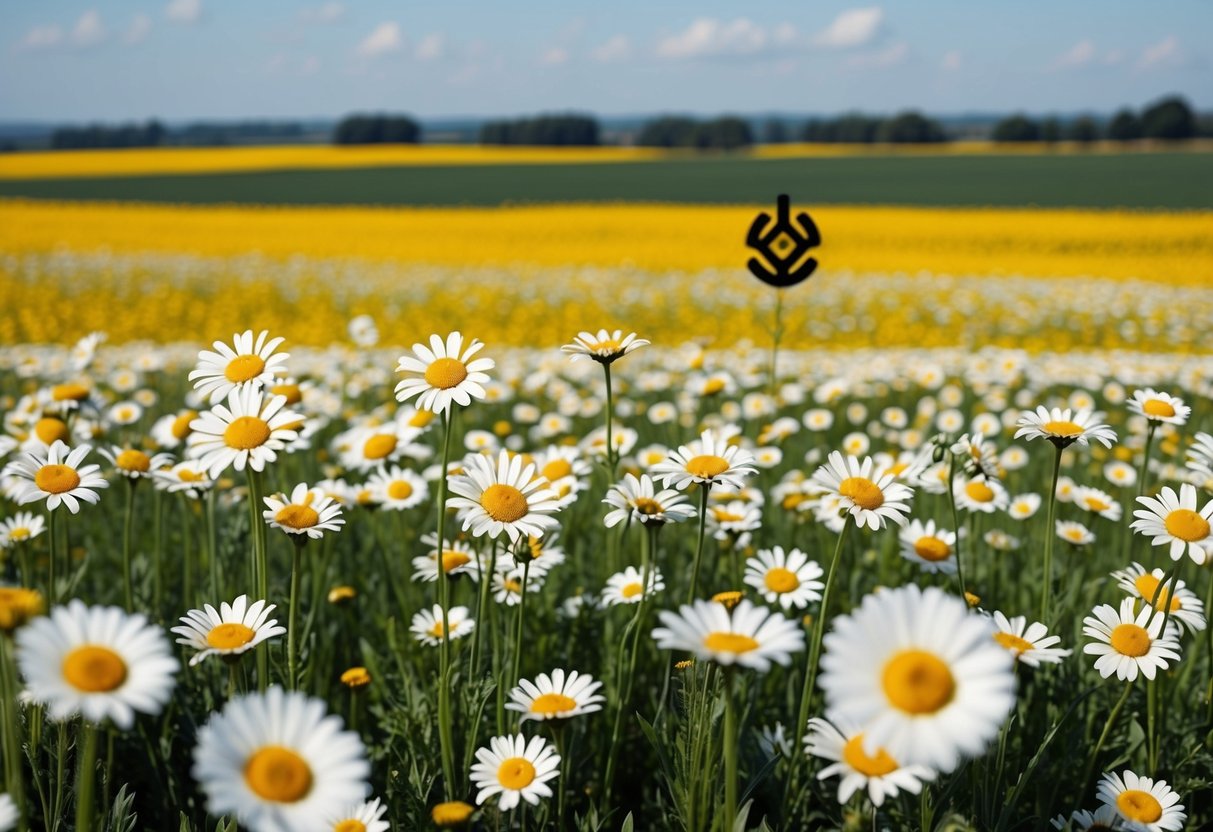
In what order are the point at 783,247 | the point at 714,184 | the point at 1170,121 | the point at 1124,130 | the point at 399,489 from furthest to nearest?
the point at 1124,130
the point at 1170,121
the point at 714,184
the point at 783,247
the point at 399,489

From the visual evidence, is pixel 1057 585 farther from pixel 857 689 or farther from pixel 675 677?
pixel 857 689

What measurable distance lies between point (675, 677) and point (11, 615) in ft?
4.28

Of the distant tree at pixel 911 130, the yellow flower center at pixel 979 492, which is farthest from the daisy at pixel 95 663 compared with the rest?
the distant tree at pixel 911 130

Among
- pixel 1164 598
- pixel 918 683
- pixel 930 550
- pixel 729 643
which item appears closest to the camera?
pixel 918 683

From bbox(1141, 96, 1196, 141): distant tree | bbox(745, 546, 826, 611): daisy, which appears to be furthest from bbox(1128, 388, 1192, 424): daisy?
bbox(1141, 96, 1196, 141): distant tree

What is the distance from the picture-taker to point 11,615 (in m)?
1.03

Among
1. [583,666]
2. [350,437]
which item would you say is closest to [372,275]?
[350,437]

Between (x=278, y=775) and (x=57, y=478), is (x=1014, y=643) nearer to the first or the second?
(x=278, y=775)

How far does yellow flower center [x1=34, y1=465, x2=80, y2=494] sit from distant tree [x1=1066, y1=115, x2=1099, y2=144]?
68830mm

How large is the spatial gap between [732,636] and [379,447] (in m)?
1.44

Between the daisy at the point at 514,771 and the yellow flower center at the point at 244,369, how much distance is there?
0.74 meters

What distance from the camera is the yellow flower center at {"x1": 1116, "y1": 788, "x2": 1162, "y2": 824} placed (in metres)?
1.50

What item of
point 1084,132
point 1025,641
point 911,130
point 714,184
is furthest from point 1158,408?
point 1084,132

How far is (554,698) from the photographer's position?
1556 millimetres
